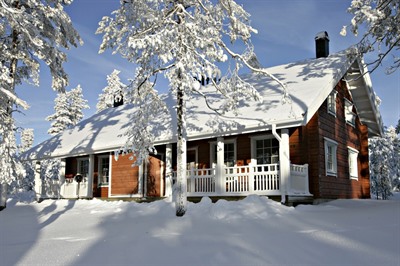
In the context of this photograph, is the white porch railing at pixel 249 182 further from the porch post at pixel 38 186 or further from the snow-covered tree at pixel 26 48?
the porch post at pixel 38 186

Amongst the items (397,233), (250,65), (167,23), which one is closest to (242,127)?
(250,65)

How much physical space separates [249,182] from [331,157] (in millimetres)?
4552

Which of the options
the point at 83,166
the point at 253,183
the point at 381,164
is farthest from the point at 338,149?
the point at 381,164

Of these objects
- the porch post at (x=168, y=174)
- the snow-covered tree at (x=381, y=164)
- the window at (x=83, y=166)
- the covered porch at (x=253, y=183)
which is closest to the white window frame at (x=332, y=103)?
the covered porch at (x=253, y=183)

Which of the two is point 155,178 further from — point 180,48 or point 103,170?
point 180,48

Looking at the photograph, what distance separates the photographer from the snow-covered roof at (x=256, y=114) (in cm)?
1247

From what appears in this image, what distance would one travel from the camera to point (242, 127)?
1273 cm

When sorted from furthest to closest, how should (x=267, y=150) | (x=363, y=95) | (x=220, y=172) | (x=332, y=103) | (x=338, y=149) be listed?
1. (x=363, y=95)
2. (x=338, y=149)
3. (x=332, y=103)
4. (x=267, y=150)
5. (x=220, y=172)

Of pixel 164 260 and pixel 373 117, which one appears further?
pixel 373 117

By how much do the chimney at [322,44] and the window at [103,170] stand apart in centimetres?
1187

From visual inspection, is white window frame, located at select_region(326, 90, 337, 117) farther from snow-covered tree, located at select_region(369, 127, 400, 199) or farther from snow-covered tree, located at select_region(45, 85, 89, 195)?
snow-covered tree, located at select_region(45, 85, 89, 195)

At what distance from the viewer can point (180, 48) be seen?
31.7ft

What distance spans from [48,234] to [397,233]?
7.70 m

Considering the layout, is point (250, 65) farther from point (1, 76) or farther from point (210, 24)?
point (1, 76)
